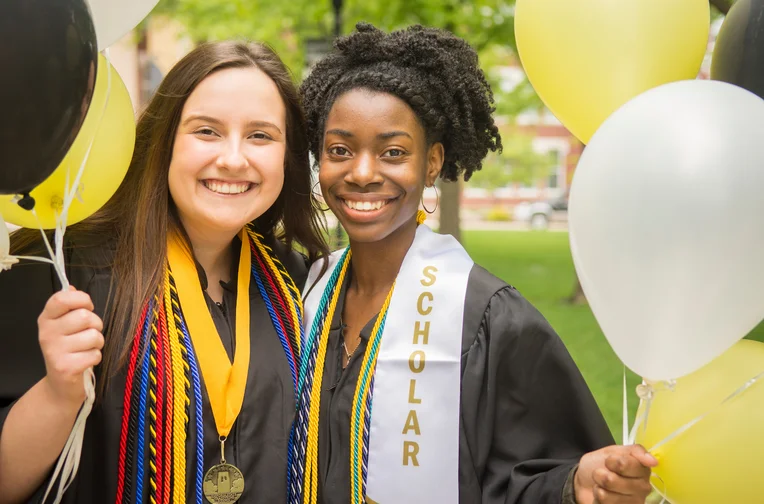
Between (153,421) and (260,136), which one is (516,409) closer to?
(153,421)

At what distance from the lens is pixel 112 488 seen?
2035mm

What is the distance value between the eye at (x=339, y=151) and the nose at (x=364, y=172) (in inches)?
2.1

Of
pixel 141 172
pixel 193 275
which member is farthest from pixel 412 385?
pixel 141 172

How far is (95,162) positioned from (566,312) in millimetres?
7525

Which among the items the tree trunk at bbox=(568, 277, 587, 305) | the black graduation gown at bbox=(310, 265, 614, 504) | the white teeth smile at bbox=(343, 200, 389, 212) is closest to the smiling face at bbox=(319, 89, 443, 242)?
the white teeth smile at bbox=(343, 200, 389, 212)

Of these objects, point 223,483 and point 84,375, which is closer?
point 84,375

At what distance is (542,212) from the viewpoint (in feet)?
113

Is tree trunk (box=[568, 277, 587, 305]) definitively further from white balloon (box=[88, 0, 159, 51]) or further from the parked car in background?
the parked car in background

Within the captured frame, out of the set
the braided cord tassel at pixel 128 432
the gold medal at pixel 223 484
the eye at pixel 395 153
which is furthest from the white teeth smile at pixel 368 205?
the gold medal at pixel 223 484

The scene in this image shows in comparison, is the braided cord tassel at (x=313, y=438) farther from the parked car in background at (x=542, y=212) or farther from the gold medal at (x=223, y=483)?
the parked car in background at (x=542, y=212)

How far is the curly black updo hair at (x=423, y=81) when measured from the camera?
233 cm

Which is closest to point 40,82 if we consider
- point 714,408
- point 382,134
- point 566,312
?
point 382,134

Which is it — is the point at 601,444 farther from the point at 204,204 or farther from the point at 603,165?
the point at 204,204

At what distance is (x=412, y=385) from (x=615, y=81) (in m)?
0.97
